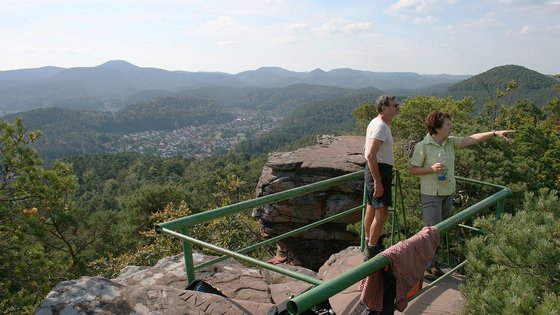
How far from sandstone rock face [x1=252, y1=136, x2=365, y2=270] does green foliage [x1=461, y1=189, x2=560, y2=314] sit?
10072mm

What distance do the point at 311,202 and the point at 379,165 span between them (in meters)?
9.65

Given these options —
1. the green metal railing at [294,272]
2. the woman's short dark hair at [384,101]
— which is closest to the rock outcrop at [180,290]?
the green metal railing at [294,272]

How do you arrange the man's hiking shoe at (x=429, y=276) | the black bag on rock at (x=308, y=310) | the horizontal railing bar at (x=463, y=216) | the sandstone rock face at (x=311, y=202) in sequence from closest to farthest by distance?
1. the black bag on rock at (x=308, y=310)
2. the horizontal railing bar at (x=463, y=216)
3. the man's hiking shoe at (x=429, y=276)
4. the sandstone rock face at (x=311, y=202)

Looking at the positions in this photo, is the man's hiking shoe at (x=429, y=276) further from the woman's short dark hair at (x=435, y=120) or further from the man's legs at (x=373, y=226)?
the woman's short dark hair at (x=435, y=120)

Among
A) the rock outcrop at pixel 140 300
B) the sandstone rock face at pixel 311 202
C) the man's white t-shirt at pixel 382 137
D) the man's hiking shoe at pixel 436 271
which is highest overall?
the man's white t-shirt at pixel 382 137

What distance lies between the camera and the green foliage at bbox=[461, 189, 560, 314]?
222 centimetres

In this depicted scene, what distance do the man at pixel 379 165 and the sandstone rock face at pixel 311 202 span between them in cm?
827

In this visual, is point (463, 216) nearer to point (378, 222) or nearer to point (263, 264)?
point (263, 264)

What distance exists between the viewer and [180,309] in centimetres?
315

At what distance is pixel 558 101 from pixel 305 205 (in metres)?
25.9

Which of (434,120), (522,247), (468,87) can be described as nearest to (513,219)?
(522,247)

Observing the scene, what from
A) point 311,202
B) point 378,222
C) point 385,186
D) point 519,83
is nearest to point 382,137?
point 385,186

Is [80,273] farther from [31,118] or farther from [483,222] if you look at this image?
[31,118]

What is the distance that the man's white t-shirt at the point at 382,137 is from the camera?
14.4ft
